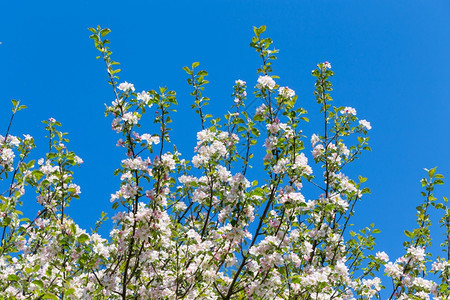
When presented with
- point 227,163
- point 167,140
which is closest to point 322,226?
point 227,163

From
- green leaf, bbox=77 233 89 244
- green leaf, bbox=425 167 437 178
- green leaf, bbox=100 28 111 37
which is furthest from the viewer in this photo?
green leaf, bbox=425 167 437 178

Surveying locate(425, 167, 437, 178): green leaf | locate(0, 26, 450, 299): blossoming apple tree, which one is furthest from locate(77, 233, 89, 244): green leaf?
locate(425, 167, 437, 178): green leaf

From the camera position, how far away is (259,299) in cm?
451

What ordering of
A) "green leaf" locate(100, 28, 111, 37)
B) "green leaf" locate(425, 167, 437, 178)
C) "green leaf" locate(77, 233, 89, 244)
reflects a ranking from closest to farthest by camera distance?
"green leaf" locate(77, 233, 89, 244)
"green leaf" locate(100, 28, 111, 37)
"green leaf" locate(425, 167, 437, 178)

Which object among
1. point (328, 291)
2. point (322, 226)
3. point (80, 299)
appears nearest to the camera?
point (80, 299)

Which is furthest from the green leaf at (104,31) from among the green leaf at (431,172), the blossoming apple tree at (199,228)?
the green leaf at (431,172)

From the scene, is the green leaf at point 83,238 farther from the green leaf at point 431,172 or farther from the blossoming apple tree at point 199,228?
the green leaf at point 431,172

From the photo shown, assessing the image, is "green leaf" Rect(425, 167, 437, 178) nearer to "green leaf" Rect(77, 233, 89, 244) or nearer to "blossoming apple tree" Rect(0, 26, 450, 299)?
"blossoming apple tree" Rect(0, 26, 450, 299)

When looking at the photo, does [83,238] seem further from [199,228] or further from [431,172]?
[431,172]

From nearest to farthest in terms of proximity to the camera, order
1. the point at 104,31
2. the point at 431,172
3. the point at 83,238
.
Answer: the point at 83,238, the point at 104,31, the point at 431,172

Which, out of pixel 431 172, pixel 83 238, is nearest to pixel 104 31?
pixel 83 238

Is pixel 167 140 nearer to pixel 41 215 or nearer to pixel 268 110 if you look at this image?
pixel 268 110

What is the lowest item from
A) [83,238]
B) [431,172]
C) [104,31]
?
[83,238]

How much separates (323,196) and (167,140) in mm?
2364
